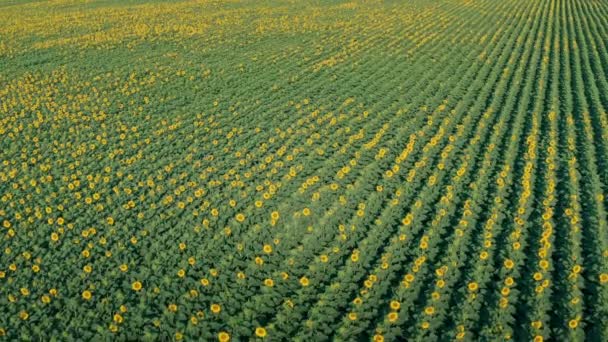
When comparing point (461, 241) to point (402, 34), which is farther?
point (402, 34)

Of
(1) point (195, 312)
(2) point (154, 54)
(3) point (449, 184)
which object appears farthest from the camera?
(2) point (154, 54)

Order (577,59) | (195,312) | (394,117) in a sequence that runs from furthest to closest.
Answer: (577,59)
(394,117)
(195,312)

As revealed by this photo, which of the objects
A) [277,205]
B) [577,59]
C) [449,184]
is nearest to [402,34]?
[577,59]

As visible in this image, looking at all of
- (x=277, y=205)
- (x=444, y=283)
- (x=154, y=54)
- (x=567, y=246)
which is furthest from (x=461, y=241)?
(x=154, y=54)

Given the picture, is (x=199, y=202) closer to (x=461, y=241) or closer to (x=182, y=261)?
(x=182, y=261)

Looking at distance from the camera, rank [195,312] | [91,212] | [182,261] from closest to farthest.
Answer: [195,312]
[182,261]
[91,212]

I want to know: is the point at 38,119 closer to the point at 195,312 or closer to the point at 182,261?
the point at 182,261
